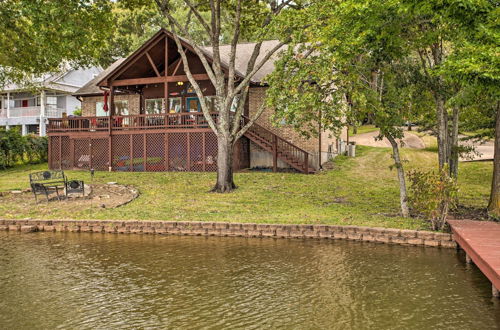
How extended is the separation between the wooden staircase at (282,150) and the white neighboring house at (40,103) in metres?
25.3

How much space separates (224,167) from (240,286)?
10.3 meters

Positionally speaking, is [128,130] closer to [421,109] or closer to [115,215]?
[115,215]

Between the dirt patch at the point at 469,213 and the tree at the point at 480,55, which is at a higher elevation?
the tree at the point at 480,55

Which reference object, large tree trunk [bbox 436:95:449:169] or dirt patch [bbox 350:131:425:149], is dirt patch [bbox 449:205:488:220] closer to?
large tree trunk [bbox 436:95:449:169]

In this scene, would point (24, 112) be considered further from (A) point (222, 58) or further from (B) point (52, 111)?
(A) point (222, 58)

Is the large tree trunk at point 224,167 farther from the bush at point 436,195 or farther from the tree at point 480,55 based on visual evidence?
the tree at point 480,55

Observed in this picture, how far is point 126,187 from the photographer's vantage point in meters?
18.6

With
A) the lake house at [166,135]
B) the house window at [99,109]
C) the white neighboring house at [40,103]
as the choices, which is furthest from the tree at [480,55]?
the white neighboring house at [40,103]

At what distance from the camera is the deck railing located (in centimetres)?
2294

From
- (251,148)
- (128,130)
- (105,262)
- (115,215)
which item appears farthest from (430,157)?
(105,262)

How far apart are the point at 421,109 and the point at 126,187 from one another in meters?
12.4

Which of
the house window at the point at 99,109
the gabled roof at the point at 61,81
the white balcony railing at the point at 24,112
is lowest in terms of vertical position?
the house window at the point at 99,109

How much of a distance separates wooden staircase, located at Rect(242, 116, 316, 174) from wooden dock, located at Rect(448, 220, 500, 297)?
10942mm

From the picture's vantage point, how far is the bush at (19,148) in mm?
26766
